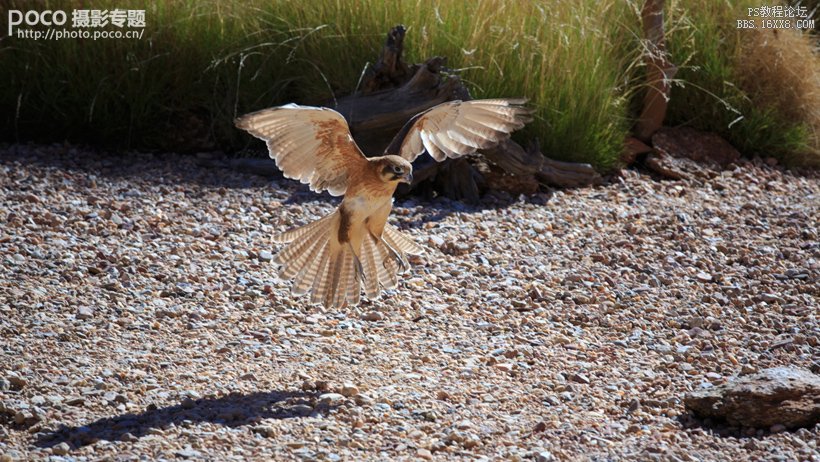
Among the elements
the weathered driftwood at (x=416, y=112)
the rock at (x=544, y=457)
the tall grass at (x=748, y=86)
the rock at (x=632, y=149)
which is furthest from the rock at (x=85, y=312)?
the tall grass at (x=748, y=86)

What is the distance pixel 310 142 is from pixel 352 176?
8.4 inches

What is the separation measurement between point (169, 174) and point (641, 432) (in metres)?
3.58

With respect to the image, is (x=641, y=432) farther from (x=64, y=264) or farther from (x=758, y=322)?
(x=64, y=264)

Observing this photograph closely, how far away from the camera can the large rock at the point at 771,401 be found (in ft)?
10.6

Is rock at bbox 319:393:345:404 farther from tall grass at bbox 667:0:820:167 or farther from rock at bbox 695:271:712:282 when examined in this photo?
tall grass at bbox 667:0:820:167

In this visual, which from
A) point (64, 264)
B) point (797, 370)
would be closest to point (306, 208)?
point (64, 264)

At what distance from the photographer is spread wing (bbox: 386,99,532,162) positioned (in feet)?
12.9

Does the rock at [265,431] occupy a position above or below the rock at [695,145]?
below

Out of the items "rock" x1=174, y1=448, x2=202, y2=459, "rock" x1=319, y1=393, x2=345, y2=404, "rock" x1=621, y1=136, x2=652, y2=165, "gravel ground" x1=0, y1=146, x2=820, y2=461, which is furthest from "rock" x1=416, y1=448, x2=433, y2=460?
"rock" x1=621, y1=136, x2=652, y2=165

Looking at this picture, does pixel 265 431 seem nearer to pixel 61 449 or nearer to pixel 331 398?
pixel 331 398

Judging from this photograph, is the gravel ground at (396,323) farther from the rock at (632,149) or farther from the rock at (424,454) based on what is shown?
the rock at (632,149)

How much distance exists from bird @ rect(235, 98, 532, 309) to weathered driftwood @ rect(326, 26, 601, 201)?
150cm

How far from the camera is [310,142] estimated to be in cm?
377

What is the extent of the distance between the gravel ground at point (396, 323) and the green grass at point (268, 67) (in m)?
0.31
